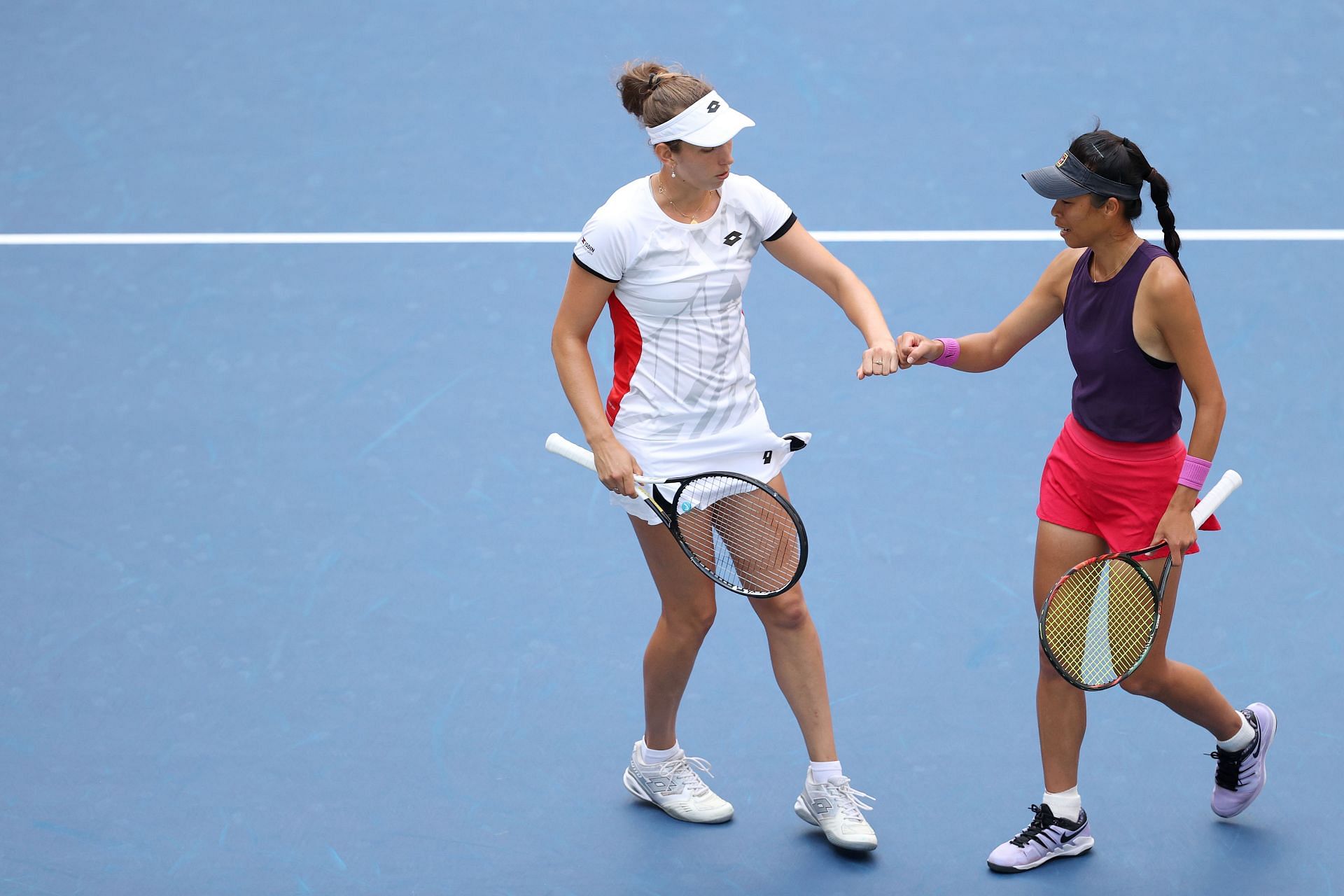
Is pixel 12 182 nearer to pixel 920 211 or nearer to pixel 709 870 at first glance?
pixel 920 211

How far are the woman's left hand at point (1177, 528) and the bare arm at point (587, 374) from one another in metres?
1.12

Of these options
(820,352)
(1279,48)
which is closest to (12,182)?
(820,352)

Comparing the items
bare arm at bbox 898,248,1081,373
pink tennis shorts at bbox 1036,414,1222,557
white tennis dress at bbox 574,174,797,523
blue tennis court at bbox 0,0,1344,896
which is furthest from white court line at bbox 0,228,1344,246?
pink tennis shorts at bbox 1036,414,1222,557

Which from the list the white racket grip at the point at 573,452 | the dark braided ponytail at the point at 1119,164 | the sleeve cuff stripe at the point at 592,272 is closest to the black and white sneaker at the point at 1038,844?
the white racket grip at the point at 573,452

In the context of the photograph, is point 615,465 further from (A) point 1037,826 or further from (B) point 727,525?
(A) point 1037,826

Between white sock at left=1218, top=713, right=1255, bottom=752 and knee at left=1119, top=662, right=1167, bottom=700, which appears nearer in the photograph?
knee at left=1119, top=662, right=1167, bottom=700

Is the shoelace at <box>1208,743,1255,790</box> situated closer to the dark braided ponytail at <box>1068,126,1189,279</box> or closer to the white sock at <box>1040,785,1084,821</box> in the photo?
the white sock at <box>1040,785,1084,821</box>

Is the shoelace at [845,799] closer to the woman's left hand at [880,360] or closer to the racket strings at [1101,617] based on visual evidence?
the racket strings at [1101,617]

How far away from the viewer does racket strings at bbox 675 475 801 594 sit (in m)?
3.19

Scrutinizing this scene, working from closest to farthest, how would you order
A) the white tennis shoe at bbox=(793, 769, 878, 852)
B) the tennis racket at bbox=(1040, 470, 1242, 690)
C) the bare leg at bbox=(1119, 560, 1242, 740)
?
the tennis racket at bbox=(1040, 470, 1242, 690) < the bare leg at bbox=(1119, 560, 1242, 740) < the white tennis shoe at bbox=(793, 769, 878, 852)

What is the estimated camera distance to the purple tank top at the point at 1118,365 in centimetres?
300

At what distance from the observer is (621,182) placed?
6000mm

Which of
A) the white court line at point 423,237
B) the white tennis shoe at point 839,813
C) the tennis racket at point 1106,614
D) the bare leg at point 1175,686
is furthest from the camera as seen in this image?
the white court line at point 423,237

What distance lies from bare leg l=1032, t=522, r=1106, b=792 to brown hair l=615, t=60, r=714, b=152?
3.93ft
